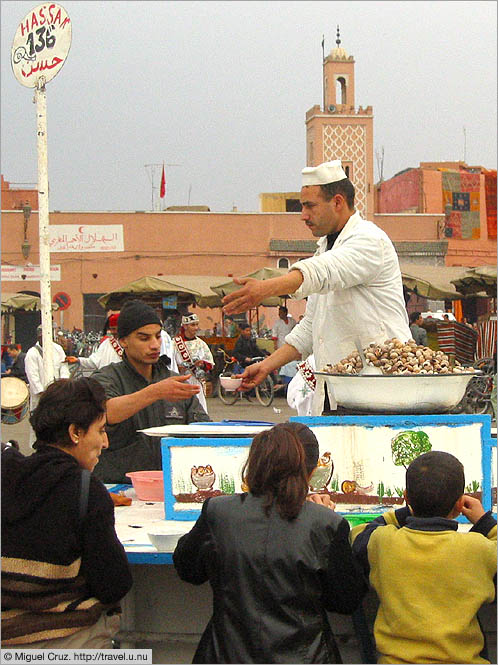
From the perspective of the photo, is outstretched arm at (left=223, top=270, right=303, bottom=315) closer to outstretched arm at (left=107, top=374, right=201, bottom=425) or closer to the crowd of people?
outstretched arm at (left=107, top=374, right=201, bottom=425)

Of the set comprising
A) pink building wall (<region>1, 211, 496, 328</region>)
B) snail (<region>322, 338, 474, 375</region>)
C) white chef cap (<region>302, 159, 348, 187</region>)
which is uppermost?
pink building wall (<region>1, 211, 496, 328</region>)

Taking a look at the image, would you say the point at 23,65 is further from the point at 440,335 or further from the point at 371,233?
the point at 440,335

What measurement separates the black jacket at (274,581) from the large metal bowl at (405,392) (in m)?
0.67

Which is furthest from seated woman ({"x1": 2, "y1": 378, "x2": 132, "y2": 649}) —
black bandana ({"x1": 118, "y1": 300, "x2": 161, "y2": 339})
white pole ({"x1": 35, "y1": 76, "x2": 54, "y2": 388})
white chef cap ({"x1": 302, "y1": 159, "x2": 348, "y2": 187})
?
white pole ({"x1": 35, "y1": 76, "x2": 54, "y2": 388})

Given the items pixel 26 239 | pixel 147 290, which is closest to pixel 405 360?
pixel 147 290

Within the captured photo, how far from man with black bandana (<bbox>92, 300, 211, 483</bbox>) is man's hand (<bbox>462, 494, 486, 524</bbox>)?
4.29ft

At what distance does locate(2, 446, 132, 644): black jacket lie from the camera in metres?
2.27

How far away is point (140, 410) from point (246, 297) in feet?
2.78

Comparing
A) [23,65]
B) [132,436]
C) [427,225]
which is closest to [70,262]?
[427,225]

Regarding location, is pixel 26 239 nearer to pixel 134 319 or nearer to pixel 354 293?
pixel 134 319

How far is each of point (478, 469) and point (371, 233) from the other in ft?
3.52

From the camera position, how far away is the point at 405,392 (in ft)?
9.30

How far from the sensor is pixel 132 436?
11.9 ft

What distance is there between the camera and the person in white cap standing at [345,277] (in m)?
3.31
